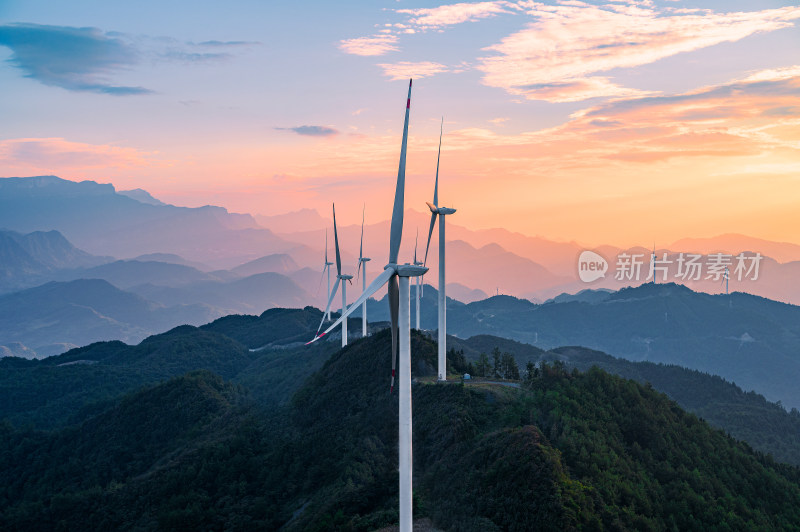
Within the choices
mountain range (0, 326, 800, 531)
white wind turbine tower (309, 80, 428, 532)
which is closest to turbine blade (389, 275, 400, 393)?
white wind turbine tower (309, 80, 428, 532)

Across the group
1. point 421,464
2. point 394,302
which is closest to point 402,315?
point 394,302

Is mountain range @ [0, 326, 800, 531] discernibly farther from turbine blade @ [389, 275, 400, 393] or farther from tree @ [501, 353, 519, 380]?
turbine blade @ [389, 275, 400, 393]

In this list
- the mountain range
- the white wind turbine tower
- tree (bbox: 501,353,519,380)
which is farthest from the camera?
tree (bbox: 501,353,519,380)

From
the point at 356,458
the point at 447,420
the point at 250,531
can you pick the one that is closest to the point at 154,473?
the point at 250,531

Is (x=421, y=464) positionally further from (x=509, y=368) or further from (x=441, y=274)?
(x=509, y=368)

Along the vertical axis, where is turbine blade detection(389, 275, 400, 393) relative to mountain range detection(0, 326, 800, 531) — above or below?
above

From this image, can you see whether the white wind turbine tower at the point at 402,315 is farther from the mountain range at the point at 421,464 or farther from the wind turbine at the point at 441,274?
the wind turbine at the point at 441,274

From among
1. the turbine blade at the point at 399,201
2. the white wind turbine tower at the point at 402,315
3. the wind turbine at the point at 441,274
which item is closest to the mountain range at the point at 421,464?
the wind turbine at the point at 441,274

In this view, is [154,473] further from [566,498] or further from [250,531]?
[566,498]

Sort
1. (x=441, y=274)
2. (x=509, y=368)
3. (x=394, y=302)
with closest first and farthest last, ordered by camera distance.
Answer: (x=394, y=302) → (x=441, y=274) → (x=509, y=368)

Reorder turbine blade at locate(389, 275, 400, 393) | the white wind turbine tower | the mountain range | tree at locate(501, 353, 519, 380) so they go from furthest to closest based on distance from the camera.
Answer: tree at locate(501, 353, 519, 380), the mountain range, turbine blade at locate(389, 275, 400, 393), the white wind turbine tower
